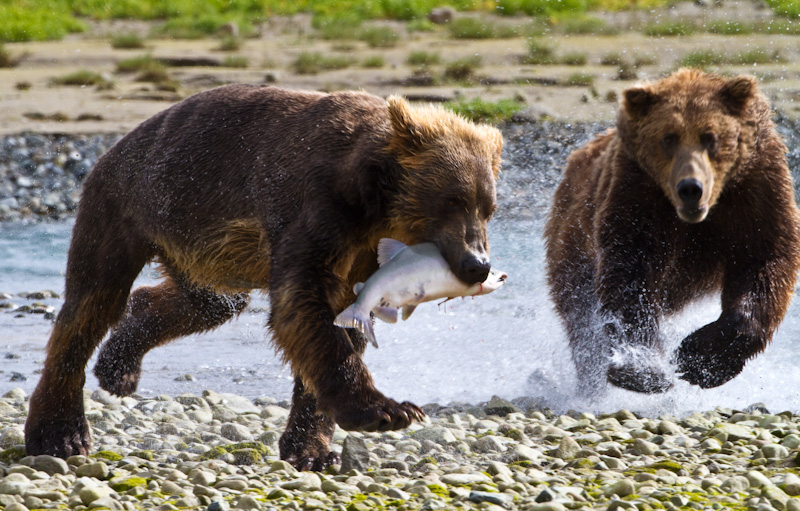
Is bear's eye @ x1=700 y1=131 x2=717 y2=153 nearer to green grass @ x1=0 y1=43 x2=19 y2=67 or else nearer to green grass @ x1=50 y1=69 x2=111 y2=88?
green grass @ x1=50 y1=69 x2=111 y2=88

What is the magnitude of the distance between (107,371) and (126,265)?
1.13m

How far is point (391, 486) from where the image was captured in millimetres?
4395

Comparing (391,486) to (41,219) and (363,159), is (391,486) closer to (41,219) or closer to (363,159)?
(363,159)

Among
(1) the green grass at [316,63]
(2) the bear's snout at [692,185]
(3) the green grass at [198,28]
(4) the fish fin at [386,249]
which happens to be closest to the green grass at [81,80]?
(1) the green grass at [316,63]

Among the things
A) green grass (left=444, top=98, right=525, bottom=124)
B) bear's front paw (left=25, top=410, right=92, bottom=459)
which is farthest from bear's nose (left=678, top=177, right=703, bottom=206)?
green grass (left=444, top=98, right=525, bottom=124)

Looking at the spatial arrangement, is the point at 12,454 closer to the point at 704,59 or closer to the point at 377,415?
the point at 377,415

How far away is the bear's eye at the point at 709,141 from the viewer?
6008 millimetres

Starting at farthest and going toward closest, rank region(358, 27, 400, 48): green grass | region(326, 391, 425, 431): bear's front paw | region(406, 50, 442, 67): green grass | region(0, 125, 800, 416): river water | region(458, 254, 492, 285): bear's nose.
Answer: region(358, 27, 400, 48): green grass < region(406, 50, 442, 67): green grass < region(0, 125, 800, 416): river water < region(458, 254, 492, 285): bear's nose < region(326, 391, 425, 431): bear's front paw

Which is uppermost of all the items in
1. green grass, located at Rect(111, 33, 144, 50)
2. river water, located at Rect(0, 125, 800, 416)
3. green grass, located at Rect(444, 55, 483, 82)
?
green grass, located at Rect(444, 55, 483, 82)

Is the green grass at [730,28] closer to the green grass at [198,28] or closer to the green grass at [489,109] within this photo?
the green grass at [489,109]

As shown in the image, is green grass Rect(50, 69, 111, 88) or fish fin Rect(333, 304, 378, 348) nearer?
fish fin Rect(333, 304, 378, 348)

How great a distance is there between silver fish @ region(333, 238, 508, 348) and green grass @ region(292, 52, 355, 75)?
16.4 metres

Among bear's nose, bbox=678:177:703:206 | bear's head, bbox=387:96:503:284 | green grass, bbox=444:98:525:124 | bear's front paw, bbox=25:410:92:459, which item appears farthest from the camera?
green grass, bbox=444:98:525:124

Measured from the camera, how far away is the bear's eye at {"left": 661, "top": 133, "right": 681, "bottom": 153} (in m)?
6.12
